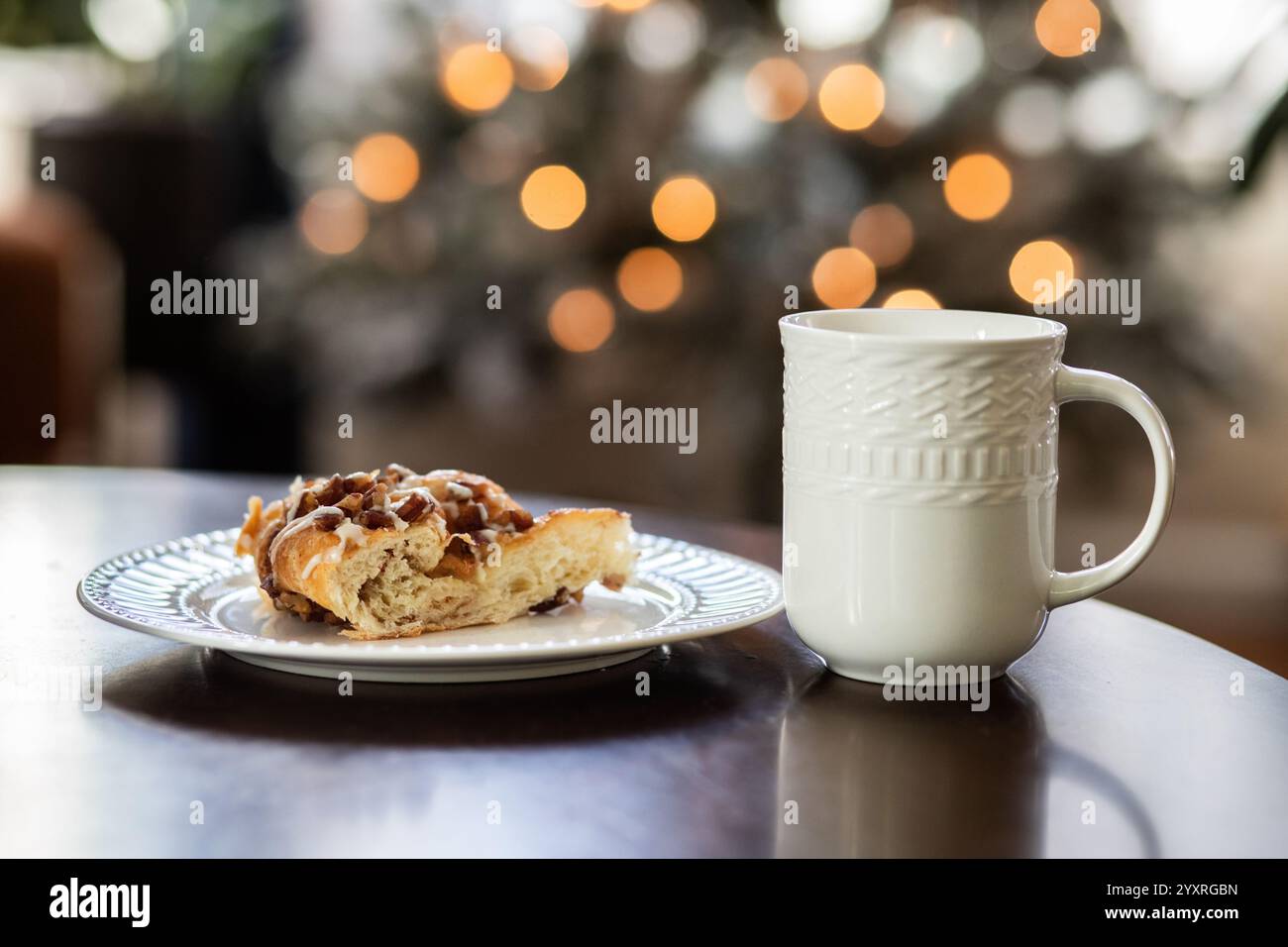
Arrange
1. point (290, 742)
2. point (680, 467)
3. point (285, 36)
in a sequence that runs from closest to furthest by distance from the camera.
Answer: point (290, 742) < point (680, 467) < point (285, 36)

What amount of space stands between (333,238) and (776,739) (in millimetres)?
2160

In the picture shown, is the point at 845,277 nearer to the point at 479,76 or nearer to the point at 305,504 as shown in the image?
the point at 479,76

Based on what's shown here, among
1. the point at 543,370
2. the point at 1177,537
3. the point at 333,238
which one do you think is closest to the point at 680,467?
the point at 543,370

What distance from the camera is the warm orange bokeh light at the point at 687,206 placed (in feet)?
8.21

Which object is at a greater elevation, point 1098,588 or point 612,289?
point 612,289

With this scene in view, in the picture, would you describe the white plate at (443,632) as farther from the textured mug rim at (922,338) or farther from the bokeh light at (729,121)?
the bokeh light at (729,121)

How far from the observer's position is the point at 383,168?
2652 millimetres

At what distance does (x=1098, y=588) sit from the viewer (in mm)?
854

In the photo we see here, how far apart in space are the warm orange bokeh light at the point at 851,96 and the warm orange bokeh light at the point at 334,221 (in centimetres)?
85

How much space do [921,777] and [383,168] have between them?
2.16m

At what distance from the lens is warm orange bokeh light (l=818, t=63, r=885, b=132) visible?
8.11ft
